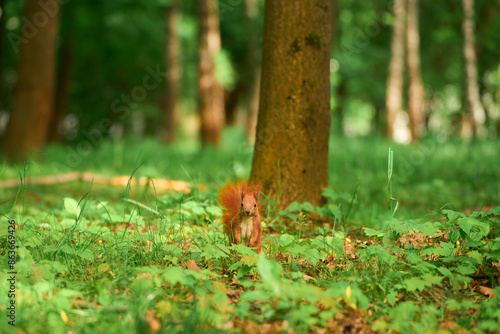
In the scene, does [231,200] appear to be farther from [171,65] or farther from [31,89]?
[171,65]

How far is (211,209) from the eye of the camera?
3539 mm

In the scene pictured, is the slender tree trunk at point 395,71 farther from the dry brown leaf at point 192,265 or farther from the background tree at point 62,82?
the dry brown leaf at point 192,265

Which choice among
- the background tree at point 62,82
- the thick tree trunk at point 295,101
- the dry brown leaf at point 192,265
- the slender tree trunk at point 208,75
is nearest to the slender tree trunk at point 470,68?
the slender tree trunk at point 208,75

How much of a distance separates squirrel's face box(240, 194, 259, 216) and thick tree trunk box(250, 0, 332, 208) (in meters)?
0.89

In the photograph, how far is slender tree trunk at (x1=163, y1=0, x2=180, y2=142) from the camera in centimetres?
1537

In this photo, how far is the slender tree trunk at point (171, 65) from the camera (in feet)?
50.4

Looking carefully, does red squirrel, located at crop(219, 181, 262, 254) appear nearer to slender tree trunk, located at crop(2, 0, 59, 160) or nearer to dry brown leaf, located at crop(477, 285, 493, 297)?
dry brown leaf, located at crop(477, 285, 493, 297)

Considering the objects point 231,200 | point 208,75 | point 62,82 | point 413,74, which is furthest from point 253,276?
point 62,82

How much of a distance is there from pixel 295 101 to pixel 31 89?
687 centimetres

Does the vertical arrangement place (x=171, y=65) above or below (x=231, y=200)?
above

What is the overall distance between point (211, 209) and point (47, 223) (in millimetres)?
1335

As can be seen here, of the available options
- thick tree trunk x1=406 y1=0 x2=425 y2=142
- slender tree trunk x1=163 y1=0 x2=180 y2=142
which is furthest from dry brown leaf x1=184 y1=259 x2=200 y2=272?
slender tree trunk x1=163 y1=0 x2=180 y2=142

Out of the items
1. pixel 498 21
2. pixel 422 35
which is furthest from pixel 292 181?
pixel 422 35

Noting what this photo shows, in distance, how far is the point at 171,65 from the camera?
51.1ft
